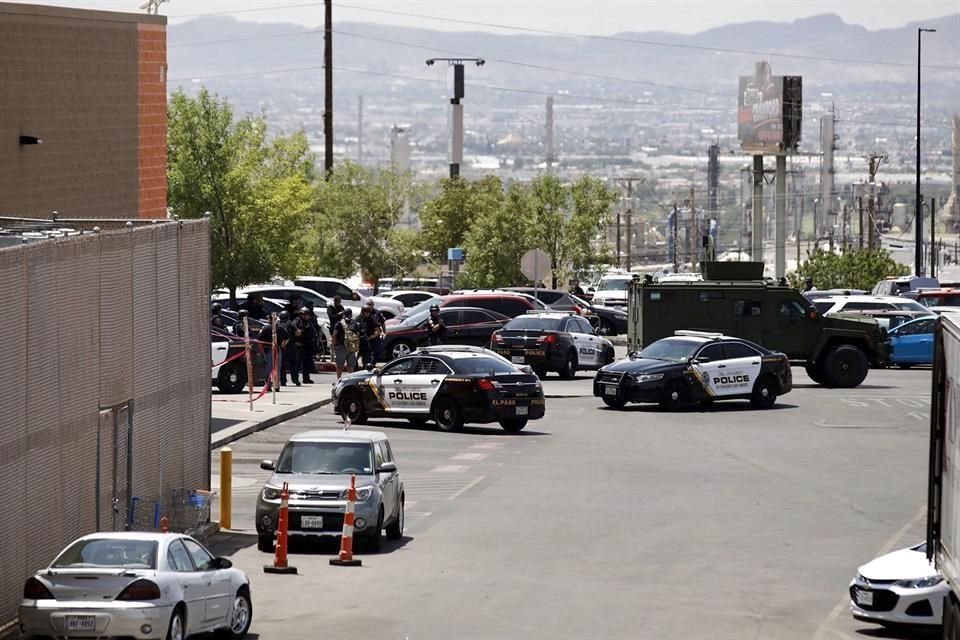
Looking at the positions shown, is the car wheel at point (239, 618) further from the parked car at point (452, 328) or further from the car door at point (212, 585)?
the parked car at point (452, 328)

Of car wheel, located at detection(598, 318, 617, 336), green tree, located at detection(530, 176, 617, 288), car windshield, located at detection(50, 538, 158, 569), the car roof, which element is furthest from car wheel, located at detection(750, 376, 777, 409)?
green tree, located at detection(530, 176, 617, 288)

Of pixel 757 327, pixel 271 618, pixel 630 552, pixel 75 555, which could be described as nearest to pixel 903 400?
pixel 757 327

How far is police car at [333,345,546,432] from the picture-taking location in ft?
112

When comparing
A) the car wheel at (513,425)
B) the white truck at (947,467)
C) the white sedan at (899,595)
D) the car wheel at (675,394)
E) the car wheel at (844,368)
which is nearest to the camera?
the white truck at (947,467)

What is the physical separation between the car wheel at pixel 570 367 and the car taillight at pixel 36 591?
30.3m

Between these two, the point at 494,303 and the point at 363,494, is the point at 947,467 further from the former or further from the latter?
the point at 494,303

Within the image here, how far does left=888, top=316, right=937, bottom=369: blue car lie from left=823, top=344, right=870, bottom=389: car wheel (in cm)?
557

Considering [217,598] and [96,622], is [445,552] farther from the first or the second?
[96,622]

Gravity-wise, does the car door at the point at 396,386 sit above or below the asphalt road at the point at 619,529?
above

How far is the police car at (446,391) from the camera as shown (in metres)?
34.0

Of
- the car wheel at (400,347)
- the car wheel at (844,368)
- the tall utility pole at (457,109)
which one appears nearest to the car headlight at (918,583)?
the car wheel at (844,368)

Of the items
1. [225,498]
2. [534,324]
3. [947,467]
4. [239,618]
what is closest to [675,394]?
[534,324]

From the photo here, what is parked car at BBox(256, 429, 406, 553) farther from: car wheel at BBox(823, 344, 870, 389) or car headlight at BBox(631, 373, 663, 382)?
car wheel at BBox(823, 344, 870, 389)

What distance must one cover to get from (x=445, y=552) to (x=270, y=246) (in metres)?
35.8
